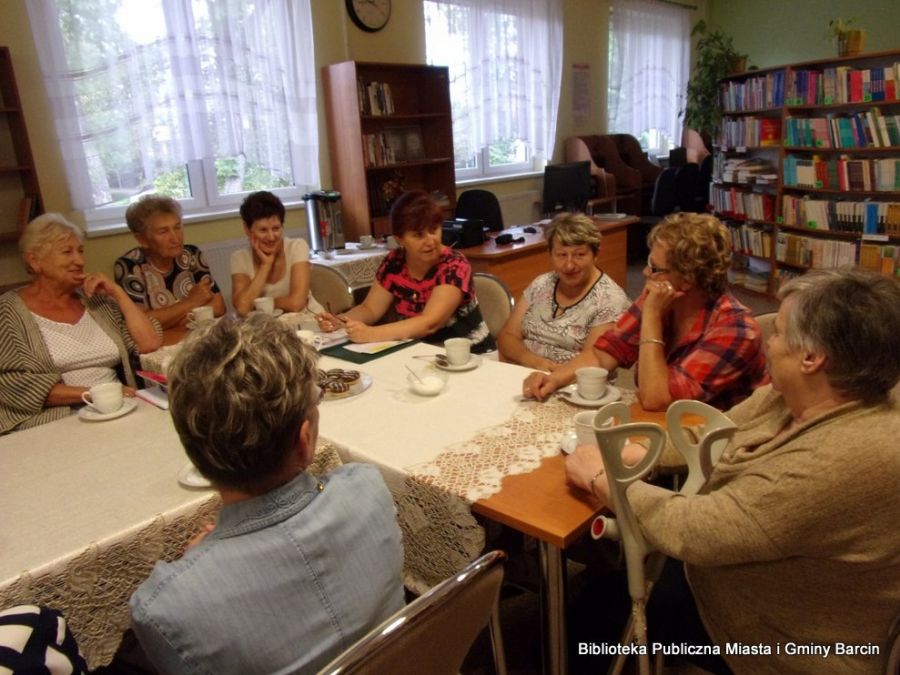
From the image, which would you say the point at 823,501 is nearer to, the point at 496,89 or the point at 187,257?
the point at 187,257

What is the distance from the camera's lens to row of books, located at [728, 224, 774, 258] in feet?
17.3

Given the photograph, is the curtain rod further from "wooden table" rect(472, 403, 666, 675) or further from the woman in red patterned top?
"wooden table" rect(472, 403, 666, 675)

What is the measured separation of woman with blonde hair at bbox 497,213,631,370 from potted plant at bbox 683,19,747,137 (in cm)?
451

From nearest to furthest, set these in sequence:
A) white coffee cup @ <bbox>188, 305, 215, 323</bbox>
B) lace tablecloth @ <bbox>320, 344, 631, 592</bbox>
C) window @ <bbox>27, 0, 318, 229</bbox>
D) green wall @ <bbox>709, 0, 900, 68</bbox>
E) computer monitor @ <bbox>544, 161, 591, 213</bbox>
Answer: lace tablecloth @ <bbox>320, 344, 631, 592</bbox>, white coffee cup @ <bbox>188, 305, 215, 323</bbox>, window @ <bbox>27, 0, 318, 229</bbox>, computer monitor @ <bbox>544, 161, 591, 213</bbox>, green wall @ <bbox>709, 0, 900, 68</bbox>

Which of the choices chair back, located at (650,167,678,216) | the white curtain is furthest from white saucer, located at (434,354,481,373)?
the white curtain

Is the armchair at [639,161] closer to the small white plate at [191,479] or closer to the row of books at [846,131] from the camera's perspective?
the row of books at [846,131]

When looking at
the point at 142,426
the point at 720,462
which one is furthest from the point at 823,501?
the point at 142,426

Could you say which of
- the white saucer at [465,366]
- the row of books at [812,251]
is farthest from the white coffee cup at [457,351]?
the row of books at [812,251]

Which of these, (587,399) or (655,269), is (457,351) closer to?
(587,399)

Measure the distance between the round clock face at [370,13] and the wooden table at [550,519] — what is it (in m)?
4.48

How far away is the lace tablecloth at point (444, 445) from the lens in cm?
125

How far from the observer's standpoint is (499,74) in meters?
5.84

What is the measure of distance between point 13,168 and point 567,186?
171 inches

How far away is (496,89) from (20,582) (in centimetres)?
561
